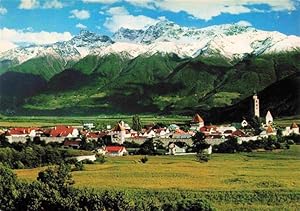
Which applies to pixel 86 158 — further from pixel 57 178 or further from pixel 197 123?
pixel 197 123

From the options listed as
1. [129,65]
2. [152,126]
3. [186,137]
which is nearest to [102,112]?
[152,126]

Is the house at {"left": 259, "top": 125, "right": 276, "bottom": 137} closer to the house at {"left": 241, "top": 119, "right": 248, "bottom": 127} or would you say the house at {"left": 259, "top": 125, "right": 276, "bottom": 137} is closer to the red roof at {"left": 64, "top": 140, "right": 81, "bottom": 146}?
the house at {"left": 241, "top": 119, "right": 248, "bottom": 127}

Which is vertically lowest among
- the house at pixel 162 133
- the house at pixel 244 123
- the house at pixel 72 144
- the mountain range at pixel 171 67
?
the house at pixel 72 144

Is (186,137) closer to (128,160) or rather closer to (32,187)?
(128,160)

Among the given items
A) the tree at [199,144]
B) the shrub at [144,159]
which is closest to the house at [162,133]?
the tree at [199,144]

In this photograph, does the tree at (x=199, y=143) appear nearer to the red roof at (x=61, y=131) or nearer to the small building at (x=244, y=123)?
the red roof at (x=61, y=131)

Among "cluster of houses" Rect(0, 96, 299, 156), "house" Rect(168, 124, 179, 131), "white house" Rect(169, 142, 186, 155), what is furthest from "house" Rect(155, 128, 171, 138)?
"white house" Rect(169, 142, 186, 155)

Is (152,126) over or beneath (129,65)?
beneath
